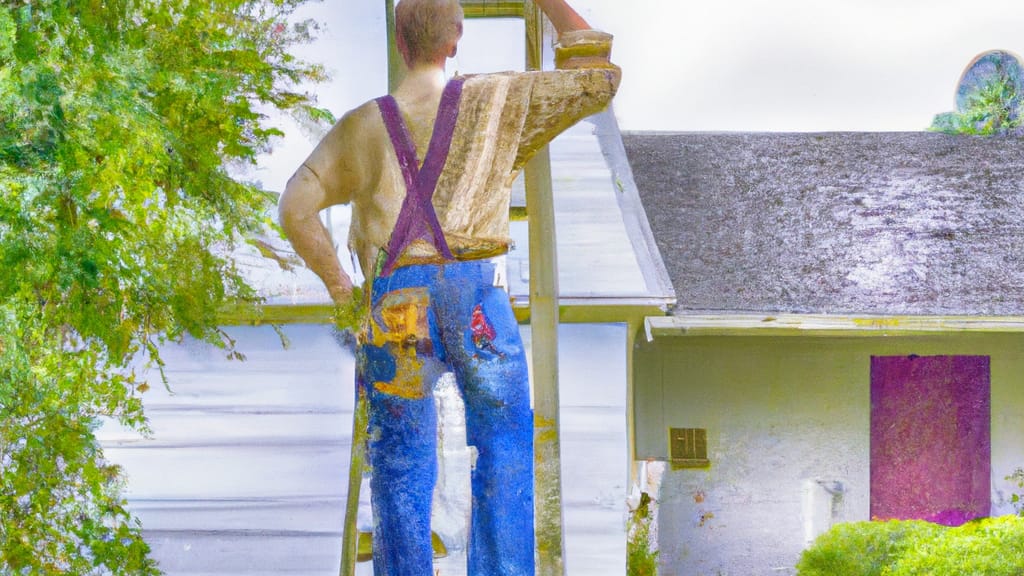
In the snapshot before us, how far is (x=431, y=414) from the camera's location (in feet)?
8.82

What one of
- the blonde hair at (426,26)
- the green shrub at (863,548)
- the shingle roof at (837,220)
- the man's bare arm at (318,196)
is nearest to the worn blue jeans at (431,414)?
the man's bare arm at (318,196)

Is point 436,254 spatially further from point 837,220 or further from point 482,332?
point 837,220

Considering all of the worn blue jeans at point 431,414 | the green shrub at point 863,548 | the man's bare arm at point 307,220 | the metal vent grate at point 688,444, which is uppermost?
the man's bare arm at point 307,220

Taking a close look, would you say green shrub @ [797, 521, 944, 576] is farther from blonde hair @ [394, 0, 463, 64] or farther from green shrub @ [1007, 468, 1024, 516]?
blonde hair @ [394, 0, 463, 64]

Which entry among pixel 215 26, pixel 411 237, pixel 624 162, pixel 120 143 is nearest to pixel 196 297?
pixel 120 143

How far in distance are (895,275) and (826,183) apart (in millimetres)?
1406

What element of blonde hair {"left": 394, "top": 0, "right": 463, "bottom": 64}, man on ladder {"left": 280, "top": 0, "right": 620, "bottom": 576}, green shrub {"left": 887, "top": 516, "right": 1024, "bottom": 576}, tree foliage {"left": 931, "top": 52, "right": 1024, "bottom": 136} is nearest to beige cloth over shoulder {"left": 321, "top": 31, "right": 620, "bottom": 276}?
man on ladder {"left": 280, "top": 0, "right": 620, "bottom": 576}

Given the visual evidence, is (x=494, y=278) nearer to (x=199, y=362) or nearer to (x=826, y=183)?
(x=199, y=362)

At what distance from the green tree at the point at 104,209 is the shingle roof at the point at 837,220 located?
12.8 feet

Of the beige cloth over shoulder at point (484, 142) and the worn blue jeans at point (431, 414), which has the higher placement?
the beige cloth over shoulder at point (484, 142)

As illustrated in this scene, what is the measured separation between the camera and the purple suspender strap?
267cm

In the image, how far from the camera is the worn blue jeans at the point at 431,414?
2.64 m

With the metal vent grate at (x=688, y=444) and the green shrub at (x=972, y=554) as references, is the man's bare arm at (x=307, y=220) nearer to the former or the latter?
the green shrub at (x=972, y=554)

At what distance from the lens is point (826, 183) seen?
8977 millimetres
